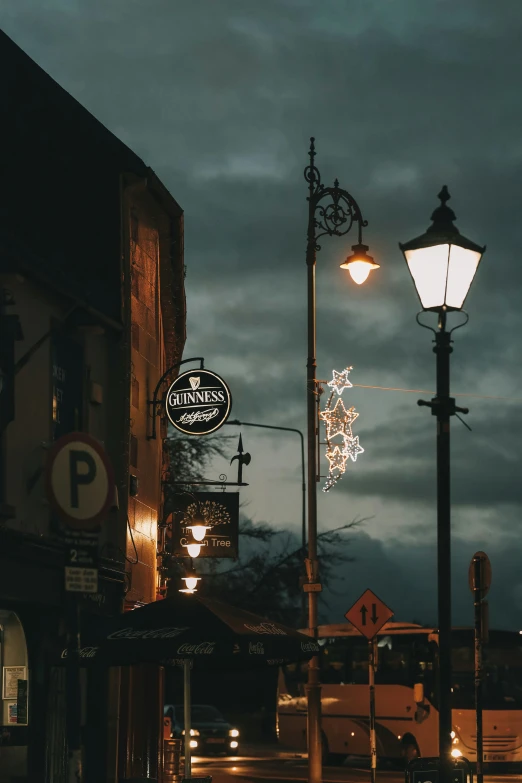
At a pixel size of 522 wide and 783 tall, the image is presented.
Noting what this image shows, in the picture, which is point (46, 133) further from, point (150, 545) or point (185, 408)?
point (150, 545)

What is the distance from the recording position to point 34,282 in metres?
16.4

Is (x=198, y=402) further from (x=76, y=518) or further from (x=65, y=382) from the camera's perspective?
(x=76, y=518)

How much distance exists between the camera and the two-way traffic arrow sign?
21.8 m

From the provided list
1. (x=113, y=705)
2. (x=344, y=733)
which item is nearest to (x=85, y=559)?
(x=113, y=705)

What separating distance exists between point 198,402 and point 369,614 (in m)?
4.63

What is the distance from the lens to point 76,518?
9062 millimetres

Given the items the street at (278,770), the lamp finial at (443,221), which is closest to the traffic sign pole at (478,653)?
the lamp finial at (443,221)

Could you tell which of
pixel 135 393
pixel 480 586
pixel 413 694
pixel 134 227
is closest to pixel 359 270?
pixel 134 227

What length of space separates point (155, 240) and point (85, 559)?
566 inches

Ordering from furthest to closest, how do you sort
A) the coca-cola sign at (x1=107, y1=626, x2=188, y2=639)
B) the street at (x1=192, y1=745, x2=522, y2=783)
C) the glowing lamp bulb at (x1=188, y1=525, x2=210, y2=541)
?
the street at (x1=192, y1=745, x2=522, y2=783)
the glowing lamp bulb at (x1=188, y1=525, x2=210, y2=541)
the coca-cola sign at (x1=107, y1=626, x2=188, y2=639)

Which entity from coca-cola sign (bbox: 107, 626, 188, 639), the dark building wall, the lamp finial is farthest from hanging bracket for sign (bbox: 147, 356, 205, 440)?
the lamp finial

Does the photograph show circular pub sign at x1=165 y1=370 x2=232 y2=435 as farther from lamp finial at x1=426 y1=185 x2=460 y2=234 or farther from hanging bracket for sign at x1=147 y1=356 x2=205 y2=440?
lamp finial at x1=426 y1=185 x2=460 y2=234

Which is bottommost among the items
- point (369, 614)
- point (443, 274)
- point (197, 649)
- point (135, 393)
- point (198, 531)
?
point (197, 649)

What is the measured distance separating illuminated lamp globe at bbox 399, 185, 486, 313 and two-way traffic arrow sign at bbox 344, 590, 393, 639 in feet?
40.0
